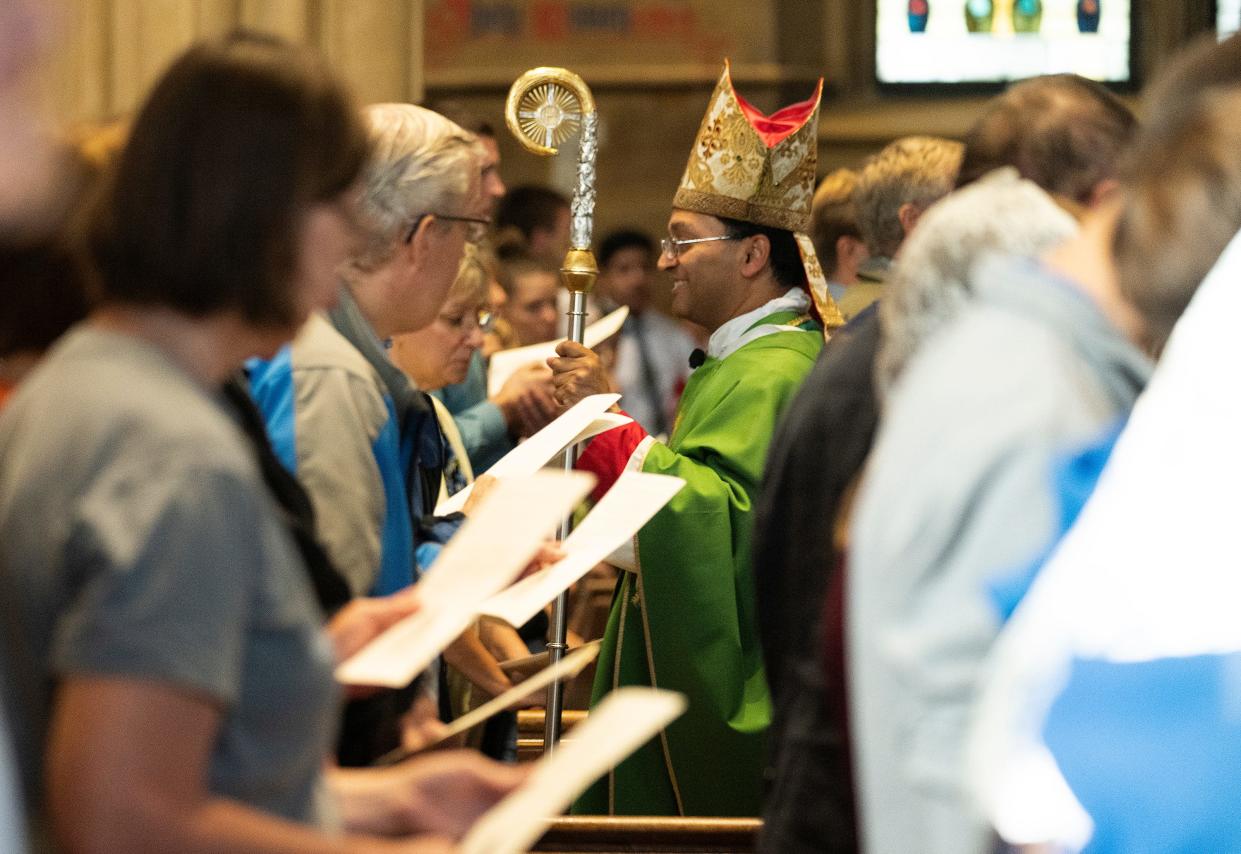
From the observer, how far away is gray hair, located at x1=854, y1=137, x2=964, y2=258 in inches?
178

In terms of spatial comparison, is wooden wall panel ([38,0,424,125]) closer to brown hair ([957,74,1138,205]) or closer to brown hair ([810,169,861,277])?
brown hair ([810,169,861,277])

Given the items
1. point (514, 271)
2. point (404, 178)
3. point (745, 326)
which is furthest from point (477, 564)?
point (514, 271)

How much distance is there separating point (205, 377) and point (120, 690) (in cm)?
31

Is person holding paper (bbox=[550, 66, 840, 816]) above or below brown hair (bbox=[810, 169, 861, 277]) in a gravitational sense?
below

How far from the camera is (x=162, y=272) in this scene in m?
1.63

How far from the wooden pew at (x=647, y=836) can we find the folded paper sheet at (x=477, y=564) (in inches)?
51.7

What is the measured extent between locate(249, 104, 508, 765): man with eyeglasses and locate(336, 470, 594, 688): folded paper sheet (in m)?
0.34

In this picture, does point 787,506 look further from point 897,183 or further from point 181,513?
point 897,183

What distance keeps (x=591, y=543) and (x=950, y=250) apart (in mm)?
720

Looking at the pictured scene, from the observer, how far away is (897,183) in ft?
15.0

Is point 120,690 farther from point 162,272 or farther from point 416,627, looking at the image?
point 416,627

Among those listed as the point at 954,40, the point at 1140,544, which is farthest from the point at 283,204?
the point at 954,40

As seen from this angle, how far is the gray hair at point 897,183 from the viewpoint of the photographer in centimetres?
452

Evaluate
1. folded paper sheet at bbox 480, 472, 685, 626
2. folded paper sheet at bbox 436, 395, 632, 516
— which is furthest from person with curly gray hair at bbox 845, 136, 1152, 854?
folded paper sheet at bbox 436, 395, 632, 516
